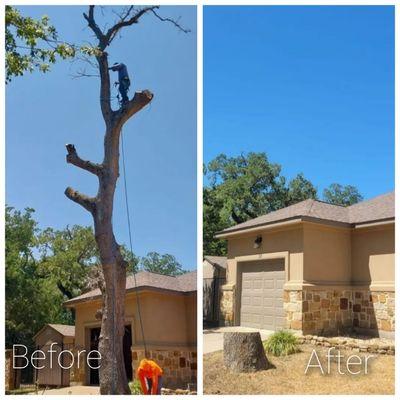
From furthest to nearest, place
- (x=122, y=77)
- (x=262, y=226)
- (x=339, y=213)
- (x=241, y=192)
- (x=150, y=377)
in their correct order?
(x=241, y=192)
(x=339, y=213)
(x=262, y=226)
(x=122, y=77)
(x=150, y=377)

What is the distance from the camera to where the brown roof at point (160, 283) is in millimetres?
10125

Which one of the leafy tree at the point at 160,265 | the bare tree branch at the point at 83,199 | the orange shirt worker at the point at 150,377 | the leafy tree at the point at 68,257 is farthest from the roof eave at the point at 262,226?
the orange shirt worker at the point at 150,377

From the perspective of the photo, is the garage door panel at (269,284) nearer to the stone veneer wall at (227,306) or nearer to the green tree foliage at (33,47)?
the stone veneer wall at (227,306)

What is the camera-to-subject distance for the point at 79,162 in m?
7.72

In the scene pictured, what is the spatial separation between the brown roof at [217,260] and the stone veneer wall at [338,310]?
143 inches

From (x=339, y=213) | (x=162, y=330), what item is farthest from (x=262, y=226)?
(x=162, y=330)

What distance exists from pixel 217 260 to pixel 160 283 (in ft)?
10.5

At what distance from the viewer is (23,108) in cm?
899

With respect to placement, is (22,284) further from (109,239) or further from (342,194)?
(342,194)

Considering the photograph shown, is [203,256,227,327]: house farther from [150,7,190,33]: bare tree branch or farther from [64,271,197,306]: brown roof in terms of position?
[150,7,190,33]: bare tree branch

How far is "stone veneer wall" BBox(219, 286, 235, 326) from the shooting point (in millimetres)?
10438

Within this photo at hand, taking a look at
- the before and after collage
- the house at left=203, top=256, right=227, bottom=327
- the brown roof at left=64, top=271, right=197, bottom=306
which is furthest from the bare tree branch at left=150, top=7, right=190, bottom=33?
the house at left=203, top=256, right=227, bottom=327

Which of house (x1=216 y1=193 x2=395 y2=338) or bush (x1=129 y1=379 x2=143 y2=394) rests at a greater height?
house (x1=216 y1=193 x2=395 y2=338)

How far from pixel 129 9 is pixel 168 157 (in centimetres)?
252
